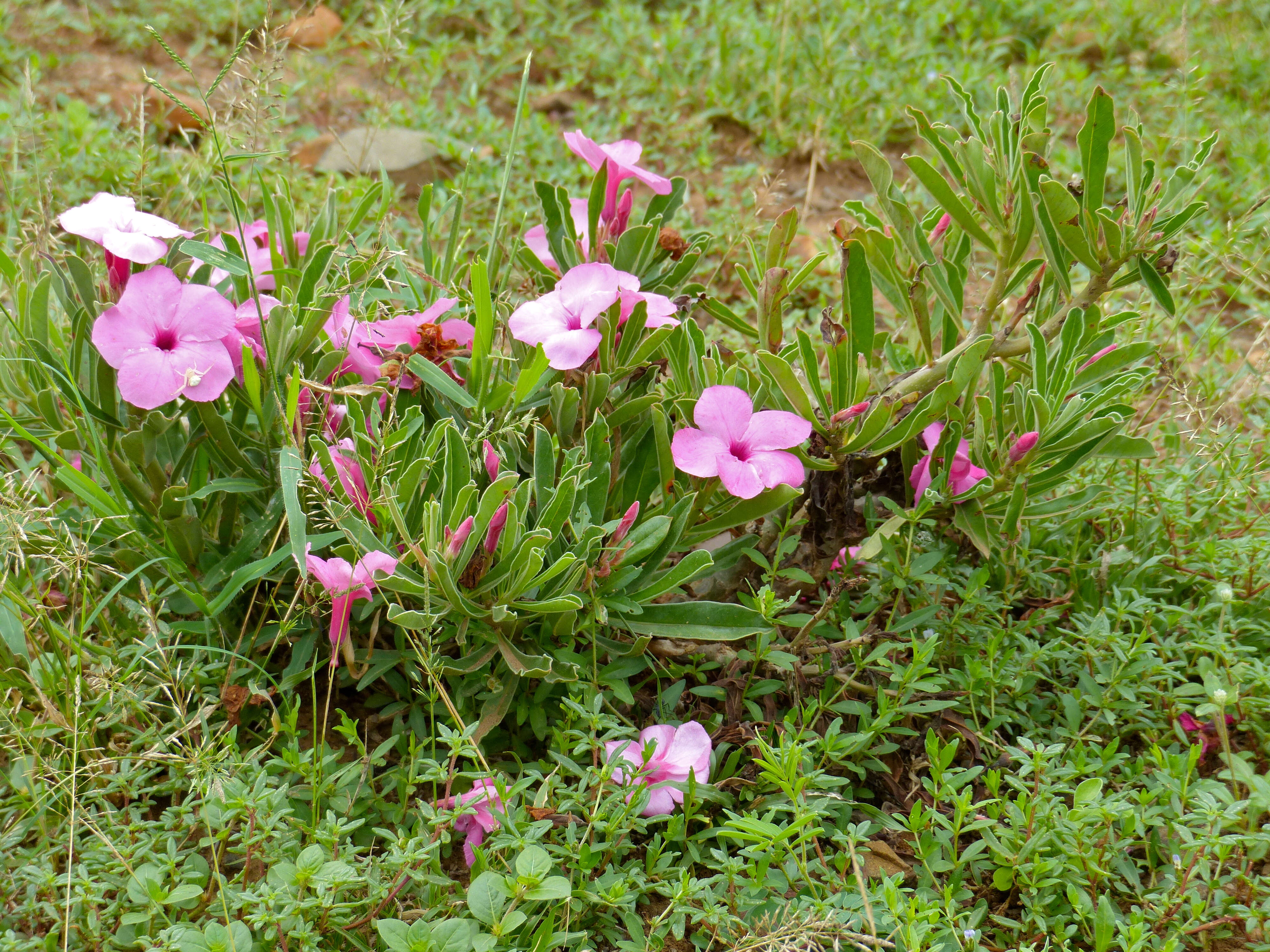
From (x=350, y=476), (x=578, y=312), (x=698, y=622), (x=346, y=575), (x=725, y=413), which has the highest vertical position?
(x=578, y=312)

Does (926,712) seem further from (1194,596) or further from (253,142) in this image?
(253,142)

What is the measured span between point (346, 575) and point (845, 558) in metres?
0.90

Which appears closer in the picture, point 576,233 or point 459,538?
point 459,538

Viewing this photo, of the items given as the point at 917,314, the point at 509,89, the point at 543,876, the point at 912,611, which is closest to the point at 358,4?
the point at 509,89

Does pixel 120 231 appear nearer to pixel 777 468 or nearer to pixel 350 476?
pixel 350 476

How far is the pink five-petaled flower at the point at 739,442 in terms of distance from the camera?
163 centimetres

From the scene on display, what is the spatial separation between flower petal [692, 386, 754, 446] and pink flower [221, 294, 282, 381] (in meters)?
0.74

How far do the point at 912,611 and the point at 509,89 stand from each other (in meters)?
3.03

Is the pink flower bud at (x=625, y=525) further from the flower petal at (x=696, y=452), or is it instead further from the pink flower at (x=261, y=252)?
the pink flower at (x=261, y=252)

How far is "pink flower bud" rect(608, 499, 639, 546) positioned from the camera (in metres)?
1.65

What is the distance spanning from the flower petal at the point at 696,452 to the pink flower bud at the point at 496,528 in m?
0.28

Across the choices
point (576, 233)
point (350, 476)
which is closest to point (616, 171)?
point (576, 233)

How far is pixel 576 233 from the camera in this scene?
2.03 m

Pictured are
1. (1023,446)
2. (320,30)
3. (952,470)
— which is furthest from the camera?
(320,30)
